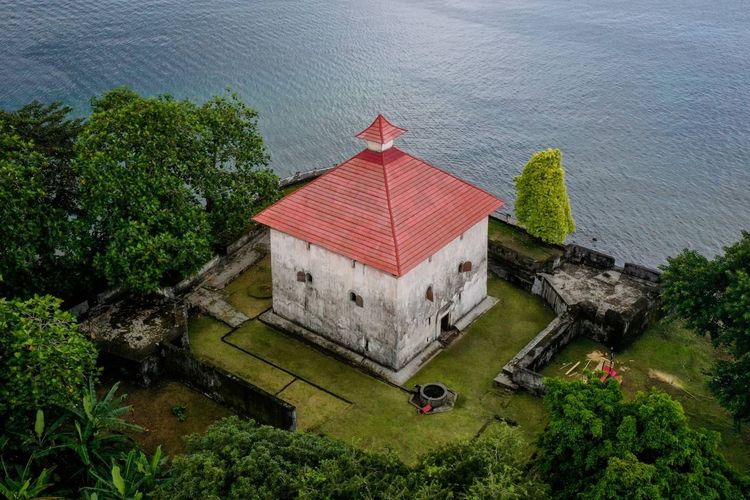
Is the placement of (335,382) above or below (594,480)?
below

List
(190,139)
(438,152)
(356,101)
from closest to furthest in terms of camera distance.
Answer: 1. (190,139)
2. (438,152)
3. (356,101)

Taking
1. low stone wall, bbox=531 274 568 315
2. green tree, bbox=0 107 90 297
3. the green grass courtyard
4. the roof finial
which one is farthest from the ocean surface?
green tree, bbox=0 107 90 297

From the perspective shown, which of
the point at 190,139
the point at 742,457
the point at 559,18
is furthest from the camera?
the point at 559,18

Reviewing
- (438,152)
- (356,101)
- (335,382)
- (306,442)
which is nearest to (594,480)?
(306,442)

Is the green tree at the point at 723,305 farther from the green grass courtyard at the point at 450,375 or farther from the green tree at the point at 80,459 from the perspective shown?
the green tree at the point at 80,459

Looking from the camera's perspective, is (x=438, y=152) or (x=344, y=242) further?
(x=438, y=152)

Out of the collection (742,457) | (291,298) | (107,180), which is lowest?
(742,457)

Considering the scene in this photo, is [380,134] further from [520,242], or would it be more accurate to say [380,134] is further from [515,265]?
[520,242]

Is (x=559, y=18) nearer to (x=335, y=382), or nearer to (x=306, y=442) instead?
(x=335, y=382)
